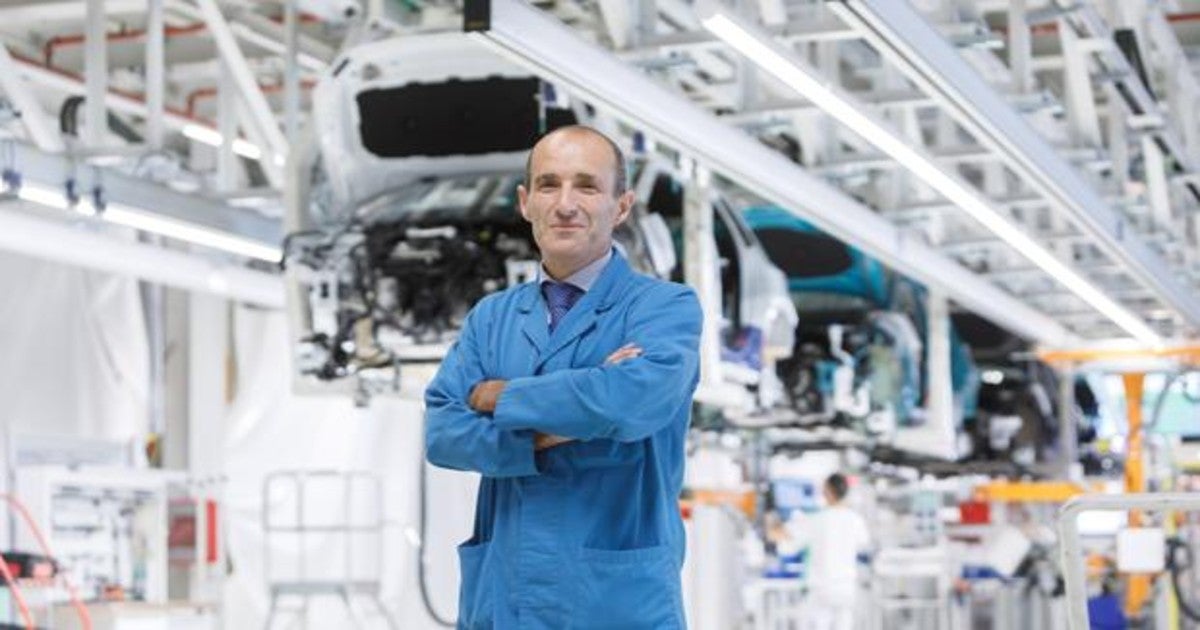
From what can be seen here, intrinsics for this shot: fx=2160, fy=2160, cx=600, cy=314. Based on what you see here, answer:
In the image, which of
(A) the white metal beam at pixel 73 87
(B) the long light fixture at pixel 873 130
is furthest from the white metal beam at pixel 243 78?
(B) the long light fixture at pixel 873 130

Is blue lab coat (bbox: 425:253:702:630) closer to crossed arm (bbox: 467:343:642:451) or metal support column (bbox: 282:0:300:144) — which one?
crossed arm (bbox: 467:343:642:451)

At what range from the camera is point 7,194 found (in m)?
8.79

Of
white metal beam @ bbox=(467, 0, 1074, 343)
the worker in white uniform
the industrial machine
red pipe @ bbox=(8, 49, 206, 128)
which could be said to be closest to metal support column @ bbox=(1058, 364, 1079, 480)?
the worker in white uniform

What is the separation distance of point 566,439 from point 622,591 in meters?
0.23

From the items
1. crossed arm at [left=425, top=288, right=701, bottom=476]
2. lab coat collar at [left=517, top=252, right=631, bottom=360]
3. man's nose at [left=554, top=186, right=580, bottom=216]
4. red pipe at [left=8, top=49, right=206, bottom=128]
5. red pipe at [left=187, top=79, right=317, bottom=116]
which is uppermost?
red pipe at [left=187, top=79, right=317, bottom=116]

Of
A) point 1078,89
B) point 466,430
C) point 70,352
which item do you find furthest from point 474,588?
point 70,352

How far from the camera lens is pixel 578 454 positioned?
3164mm

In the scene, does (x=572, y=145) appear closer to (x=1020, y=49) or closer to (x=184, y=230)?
(x=1020, y=49)

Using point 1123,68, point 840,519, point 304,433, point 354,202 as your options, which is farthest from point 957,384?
point 354,202

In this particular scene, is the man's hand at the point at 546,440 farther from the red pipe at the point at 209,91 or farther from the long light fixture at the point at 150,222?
the red pipe at the point at 209,91

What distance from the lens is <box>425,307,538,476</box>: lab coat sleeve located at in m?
3.13

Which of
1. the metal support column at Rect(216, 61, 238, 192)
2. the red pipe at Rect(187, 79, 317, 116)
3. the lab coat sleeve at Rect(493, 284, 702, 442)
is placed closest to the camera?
the lab coat sleeve at Rect(493, 284, 702, 442)

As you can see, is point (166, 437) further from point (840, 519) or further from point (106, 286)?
point (840, 519)

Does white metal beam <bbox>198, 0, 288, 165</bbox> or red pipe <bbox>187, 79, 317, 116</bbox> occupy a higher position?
red pipe <bbox>187, 79, 317, 116</bbox>
